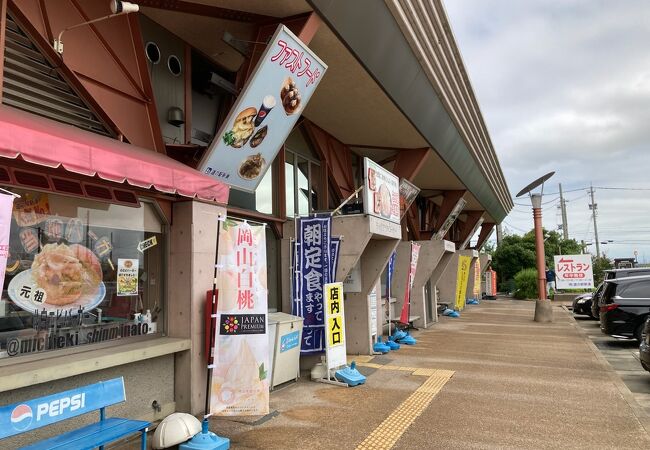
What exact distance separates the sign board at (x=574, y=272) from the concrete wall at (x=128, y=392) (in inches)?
903

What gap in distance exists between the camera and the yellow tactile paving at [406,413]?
16.4ft

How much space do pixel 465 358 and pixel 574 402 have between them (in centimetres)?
336

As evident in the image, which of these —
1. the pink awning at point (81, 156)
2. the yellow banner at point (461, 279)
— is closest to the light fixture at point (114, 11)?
the pink awning at point (81, 156)

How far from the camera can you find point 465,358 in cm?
984

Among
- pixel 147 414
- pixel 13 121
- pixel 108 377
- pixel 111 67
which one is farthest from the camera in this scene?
pixel 111 67

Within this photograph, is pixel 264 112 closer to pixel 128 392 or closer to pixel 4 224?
pixel 4 224

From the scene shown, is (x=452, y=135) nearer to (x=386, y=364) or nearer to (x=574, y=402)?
(x=386, y=364)

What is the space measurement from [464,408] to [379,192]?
15.6 ft

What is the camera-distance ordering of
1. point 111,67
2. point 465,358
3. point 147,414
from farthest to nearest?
1. point 465,358
2. point 111,67
3. point 147,414

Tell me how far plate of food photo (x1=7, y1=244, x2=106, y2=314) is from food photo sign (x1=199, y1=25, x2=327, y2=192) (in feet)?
6.43

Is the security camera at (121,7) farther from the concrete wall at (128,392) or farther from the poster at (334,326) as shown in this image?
the poster at (334,326)

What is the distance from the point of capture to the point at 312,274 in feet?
28.0

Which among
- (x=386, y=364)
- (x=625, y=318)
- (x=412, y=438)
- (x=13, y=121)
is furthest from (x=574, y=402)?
(x=13, y=121)

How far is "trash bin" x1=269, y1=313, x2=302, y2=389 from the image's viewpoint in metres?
7.05
